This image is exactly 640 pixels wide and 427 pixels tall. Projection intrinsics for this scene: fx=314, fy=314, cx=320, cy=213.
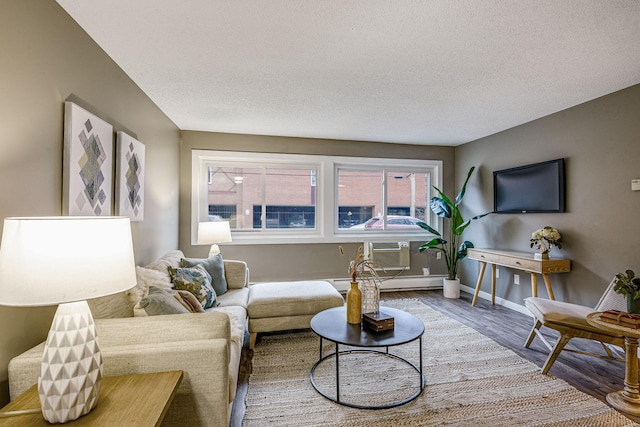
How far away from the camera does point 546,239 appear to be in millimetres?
3266

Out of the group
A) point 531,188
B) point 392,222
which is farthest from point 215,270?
point 531,188

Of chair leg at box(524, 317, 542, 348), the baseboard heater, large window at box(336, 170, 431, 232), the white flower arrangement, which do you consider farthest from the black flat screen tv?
the baseboard heater

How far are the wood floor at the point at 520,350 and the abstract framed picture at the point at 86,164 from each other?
1.55m

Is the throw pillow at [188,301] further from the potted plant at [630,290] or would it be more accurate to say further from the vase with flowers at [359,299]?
the potted plant at [630,290]

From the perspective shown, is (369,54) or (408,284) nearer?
(369,54)

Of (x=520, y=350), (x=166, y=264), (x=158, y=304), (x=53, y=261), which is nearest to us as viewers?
(x=53, y=261)

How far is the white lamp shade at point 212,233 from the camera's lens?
11.5ft

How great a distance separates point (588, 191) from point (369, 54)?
2627 millimetres

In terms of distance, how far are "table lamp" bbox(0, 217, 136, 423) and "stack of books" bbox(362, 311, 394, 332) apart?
A: 5.01 feet

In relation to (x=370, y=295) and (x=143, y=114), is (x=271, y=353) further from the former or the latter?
(x=143, y=114)

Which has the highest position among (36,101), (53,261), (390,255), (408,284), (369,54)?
(369,54)

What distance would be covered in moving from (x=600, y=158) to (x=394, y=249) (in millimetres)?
2618

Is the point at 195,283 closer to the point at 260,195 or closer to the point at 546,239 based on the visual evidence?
the point at 260,195

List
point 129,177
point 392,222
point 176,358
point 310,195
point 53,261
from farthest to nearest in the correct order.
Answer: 1. point 392,222
2. point 310,195
3. point 129,177
4. point 176,358
5. point 53,261
